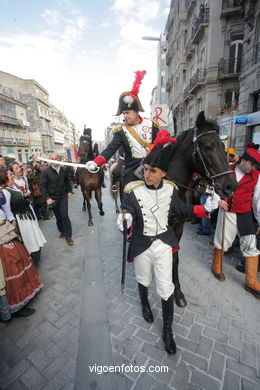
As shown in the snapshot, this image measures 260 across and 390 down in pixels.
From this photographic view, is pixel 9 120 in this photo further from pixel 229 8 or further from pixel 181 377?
pixel 181 377

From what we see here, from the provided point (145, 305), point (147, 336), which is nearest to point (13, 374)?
point (147, 336)

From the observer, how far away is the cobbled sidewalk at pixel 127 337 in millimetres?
2031

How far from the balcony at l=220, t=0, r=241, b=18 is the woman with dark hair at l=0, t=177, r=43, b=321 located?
19.2 m

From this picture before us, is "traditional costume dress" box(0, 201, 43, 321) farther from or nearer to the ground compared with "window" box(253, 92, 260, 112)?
nearer to the ground

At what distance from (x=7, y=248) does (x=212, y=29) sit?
A: 767 inches

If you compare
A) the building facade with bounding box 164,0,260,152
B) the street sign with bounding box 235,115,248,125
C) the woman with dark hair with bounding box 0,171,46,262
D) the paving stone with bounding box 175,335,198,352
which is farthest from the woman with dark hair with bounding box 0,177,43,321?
the street sign with bounding box 235,115,248,125

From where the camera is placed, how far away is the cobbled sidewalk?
2.03 m

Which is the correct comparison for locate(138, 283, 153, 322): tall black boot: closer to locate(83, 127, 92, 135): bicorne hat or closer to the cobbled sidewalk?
the cobbled sidewalk

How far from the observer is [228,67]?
14.7 meters

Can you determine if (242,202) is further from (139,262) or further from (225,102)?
(225,102)

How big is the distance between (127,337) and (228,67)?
18.7 meters

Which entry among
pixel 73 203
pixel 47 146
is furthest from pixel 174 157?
pixel 47 146

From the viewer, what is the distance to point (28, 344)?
246 cm

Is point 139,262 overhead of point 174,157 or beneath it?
beneath
